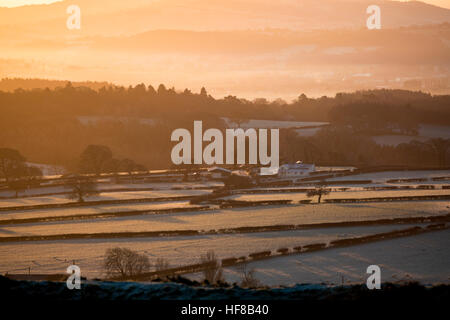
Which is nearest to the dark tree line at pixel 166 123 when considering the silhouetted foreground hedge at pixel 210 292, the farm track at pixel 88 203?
the farm track at pixel 88 203

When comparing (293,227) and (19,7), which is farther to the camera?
(19,7)

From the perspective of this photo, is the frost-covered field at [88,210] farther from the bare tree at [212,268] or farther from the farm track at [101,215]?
the bare tree at [212,268]

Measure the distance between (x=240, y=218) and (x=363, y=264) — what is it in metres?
8.27

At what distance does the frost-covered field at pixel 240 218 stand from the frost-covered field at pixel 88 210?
174 centimetres

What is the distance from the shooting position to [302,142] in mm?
52906

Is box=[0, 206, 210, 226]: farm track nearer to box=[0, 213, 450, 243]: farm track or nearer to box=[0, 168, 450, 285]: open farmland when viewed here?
box=[0, 168, 450, 285]: open farmland

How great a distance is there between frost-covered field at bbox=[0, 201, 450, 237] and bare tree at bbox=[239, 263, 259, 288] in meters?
6.24

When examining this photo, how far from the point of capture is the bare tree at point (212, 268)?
17.8 metres

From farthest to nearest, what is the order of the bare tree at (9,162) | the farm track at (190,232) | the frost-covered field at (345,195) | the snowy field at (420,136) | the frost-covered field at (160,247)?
the snowy field at (420,136) < the bare tree at (9,162) < the frost-covered field at (345,195) < the farm track at (190,232) < the frost-covered field at (160,247)

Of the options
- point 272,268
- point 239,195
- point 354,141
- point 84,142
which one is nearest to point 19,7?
point 84,142

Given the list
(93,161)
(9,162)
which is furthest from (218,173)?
(9,162)

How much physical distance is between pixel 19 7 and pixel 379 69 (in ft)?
372
